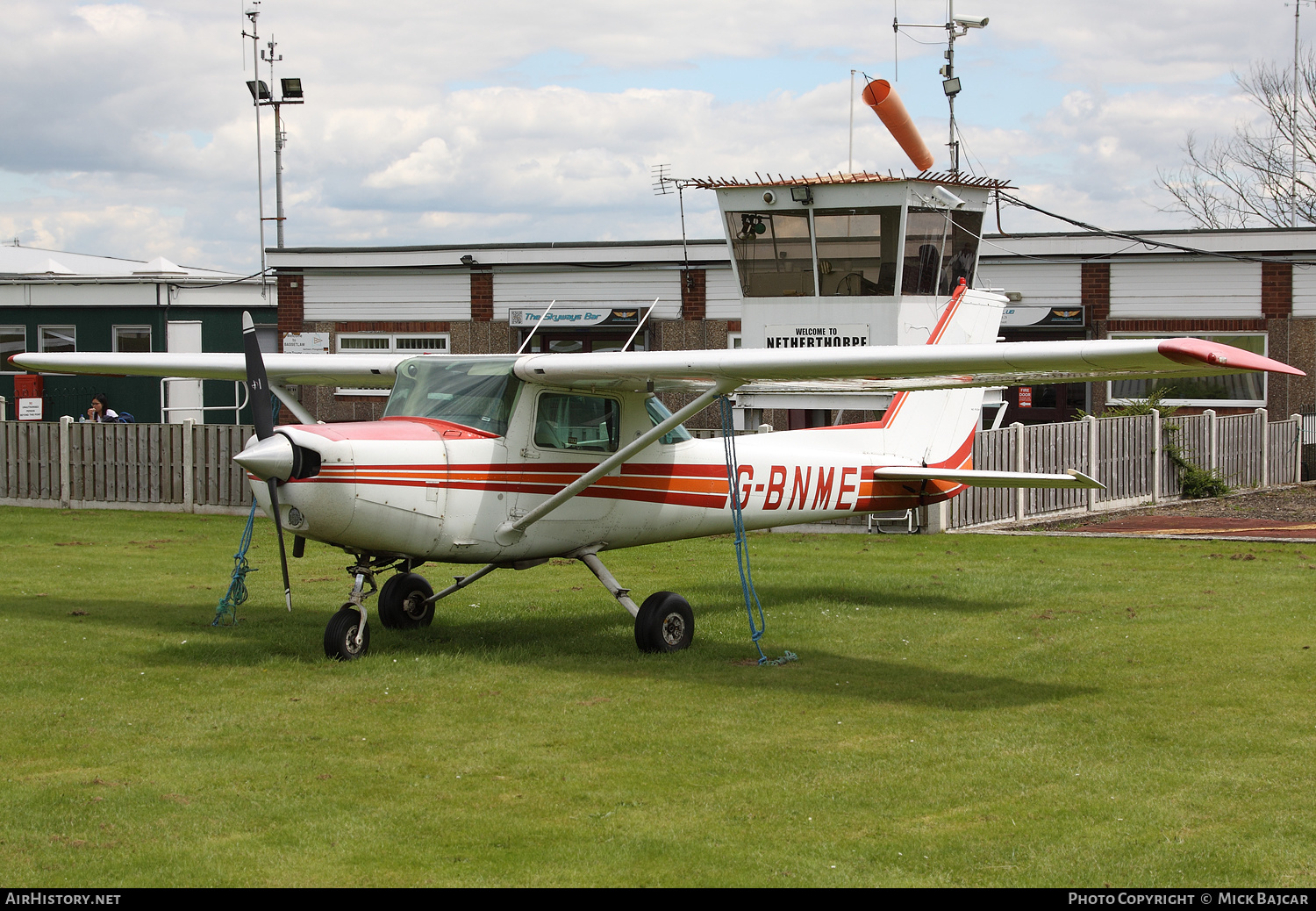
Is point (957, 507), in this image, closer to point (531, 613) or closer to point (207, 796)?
point (531, 613)

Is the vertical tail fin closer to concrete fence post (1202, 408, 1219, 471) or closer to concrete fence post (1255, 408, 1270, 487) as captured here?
concrete fence post (1202, 408, 1219, 471)

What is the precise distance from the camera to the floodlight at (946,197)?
65.8 ft

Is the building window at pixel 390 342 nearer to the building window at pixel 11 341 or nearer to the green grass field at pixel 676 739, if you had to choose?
the building window at pixel 11 341

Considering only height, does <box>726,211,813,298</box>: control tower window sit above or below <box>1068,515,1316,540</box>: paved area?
above

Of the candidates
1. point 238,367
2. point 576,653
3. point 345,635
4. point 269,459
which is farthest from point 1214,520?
point 269,459

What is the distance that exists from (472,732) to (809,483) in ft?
16.5

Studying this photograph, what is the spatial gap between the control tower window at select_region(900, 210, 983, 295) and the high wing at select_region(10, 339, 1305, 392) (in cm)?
1000

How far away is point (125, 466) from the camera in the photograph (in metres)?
20.4

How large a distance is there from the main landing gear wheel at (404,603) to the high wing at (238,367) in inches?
66.0

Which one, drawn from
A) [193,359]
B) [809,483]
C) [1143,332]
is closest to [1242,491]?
[1143,332]

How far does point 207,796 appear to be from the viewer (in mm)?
6180

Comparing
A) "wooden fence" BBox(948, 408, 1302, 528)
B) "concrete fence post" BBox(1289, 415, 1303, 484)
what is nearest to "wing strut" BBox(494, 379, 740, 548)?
"wooden fence" BBox(948, 408, 1302, 528)

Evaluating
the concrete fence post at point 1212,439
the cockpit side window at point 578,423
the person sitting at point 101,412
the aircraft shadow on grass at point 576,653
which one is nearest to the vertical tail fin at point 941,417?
the aircraft shadow on grass at point 576,653

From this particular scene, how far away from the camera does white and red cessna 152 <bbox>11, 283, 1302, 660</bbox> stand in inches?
340
